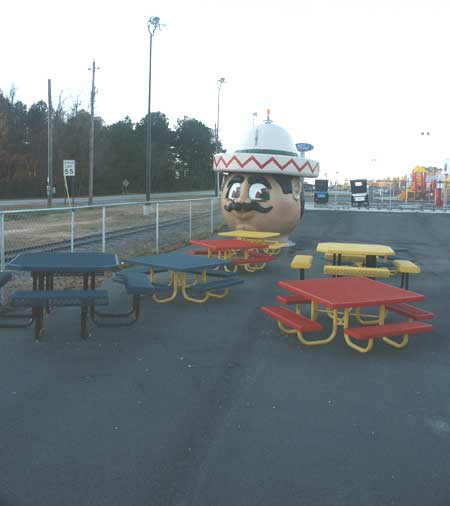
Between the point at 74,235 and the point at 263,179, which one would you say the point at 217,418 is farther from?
the point at 74,235

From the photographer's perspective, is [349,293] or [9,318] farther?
[9,318]

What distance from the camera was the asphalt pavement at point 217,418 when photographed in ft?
10.9

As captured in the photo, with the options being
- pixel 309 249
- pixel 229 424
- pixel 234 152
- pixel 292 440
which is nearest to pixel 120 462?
pixel 229 424

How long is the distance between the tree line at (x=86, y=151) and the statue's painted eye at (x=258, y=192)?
140 feet

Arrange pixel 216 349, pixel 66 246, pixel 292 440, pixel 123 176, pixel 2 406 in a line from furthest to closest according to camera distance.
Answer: pixel 123 176
pixel 66 246
pixel 216 349
pixel 2 406
pixel 292 440

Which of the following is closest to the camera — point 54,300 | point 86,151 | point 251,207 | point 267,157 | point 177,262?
point 54,300

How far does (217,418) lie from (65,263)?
312 centimetres

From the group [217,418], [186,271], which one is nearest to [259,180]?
[186,271]

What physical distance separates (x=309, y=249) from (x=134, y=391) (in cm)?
1137

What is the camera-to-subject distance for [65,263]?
6.60 m

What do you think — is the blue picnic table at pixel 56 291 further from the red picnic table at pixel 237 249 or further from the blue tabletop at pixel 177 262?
the red picnic table at pixel 237 249

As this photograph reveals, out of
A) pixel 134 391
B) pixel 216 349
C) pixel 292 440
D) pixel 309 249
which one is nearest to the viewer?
pixel 292 440

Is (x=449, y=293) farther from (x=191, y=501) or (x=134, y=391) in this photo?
(x=191, y=501)

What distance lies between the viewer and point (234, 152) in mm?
14172
